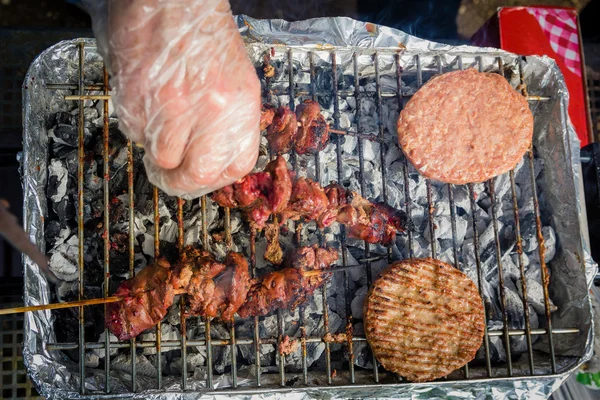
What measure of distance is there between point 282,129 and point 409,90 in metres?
1.47

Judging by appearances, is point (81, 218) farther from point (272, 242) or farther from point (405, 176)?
point (405, 176)

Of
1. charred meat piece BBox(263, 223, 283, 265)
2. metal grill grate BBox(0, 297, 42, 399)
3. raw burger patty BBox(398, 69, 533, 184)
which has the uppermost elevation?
raw burger patty BBox(398, 69, 533, 184)

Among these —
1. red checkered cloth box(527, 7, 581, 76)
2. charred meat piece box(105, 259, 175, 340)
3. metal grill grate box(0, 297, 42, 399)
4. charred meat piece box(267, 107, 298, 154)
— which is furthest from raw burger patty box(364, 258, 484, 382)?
metal grill grate box(0, 297, 42, 399)

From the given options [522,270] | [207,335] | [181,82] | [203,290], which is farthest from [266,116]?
[522,270]

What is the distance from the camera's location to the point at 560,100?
4.50 meters

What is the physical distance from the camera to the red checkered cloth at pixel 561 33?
5488 millimetres

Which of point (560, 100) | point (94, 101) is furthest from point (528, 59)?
point (94, 101)

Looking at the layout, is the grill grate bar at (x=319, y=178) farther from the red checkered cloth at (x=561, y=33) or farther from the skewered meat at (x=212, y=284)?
the red checkered cloth at (x=561, y=33)

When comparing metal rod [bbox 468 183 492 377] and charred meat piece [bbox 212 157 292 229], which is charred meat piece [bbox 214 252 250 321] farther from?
metal rod [bbox 468 183 492 377]

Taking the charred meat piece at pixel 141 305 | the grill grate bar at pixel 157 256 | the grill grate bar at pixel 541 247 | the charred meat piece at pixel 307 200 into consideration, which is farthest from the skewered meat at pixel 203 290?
the grill grate bar at pixel 541 247

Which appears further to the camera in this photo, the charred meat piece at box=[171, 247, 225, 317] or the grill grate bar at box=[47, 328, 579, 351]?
the grill grate bar at box=[47, 328, 579, 351]

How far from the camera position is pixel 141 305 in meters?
3.78

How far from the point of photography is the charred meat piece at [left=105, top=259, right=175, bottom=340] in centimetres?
376

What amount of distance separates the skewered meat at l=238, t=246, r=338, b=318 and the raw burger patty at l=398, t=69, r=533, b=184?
1206 millimetres
